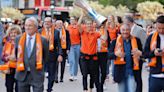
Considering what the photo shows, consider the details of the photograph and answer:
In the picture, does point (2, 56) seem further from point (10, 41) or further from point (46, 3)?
point (46, 3)

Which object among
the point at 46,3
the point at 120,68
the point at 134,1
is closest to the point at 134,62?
the point at 120,68

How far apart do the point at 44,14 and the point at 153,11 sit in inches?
→ 628

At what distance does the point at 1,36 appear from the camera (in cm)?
970

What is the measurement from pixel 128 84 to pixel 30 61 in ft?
5.54

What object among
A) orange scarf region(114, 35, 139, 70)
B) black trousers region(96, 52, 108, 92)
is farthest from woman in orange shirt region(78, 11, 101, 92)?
orange scarf region(114, 35, 139, 70)

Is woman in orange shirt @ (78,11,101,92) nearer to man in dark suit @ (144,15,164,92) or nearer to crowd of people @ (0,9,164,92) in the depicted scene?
crowd of people @ (0,9,164,92)

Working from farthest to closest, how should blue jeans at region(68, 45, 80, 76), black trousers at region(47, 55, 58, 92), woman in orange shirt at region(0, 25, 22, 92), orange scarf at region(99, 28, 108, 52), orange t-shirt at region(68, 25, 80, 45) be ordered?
orange t-shirt at region(68, 25, 80, 45) → blue jeans at region(68, 45, 80, 76) → orange scarf at region(99, 28, 108, 52) → black trousers at region(47, 55, 58, 92) → woman in orange shirt at region(0, 25, 22, 92)

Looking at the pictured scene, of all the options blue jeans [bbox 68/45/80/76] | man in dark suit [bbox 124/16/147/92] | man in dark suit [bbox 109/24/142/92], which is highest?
man in dark suit [bbox 124/16/147/92]

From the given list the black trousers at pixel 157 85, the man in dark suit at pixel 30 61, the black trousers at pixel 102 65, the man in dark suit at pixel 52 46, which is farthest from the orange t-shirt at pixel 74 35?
the black trousers at pixel 157 85

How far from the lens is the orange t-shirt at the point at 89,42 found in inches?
463

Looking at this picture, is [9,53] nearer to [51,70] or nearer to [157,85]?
[51,70]

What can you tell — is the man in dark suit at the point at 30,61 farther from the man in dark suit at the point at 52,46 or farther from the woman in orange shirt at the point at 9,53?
the man in dark suit at the point at 52,46

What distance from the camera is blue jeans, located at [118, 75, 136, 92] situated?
29.0 feet

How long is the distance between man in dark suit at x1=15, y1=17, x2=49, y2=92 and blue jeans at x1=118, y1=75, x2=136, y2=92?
139 cm
